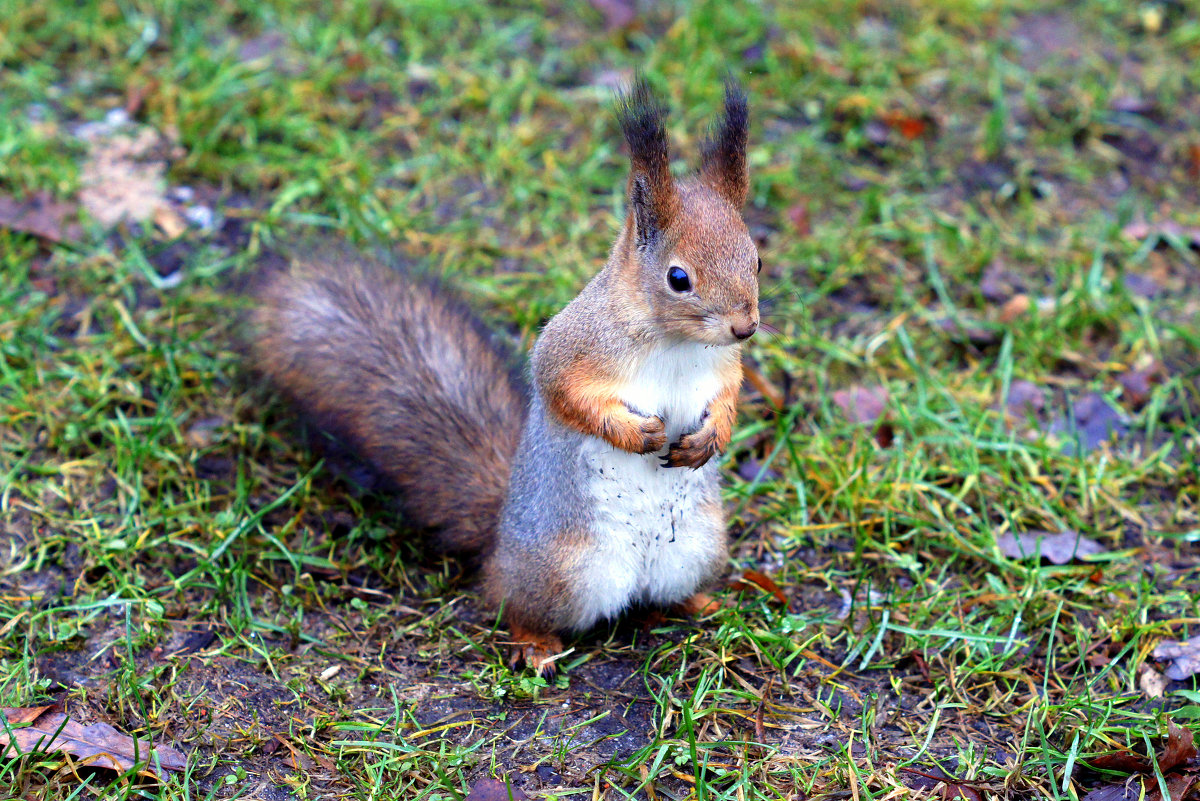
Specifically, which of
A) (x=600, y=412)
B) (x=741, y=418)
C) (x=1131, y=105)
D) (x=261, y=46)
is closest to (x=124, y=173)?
(x=261, y=46)

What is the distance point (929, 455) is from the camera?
9.25 ft

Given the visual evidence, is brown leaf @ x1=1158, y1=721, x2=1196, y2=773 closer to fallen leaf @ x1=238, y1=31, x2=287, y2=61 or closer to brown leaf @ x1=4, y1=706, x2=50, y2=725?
brown leaf @ x1=4, y1=706, x2=50, y2=725

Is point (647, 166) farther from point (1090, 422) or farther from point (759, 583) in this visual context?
point (1090, 422)

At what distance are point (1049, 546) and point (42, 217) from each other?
2.88m

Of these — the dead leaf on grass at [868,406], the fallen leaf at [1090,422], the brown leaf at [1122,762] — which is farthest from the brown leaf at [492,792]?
the fallen leaf at [1090,422]

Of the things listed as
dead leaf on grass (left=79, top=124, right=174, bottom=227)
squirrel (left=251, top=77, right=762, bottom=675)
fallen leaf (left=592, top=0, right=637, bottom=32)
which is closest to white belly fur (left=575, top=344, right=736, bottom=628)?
squirrel (left=251, top=77, right=762, bottom=675)

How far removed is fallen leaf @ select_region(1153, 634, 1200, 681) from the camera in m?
2.22

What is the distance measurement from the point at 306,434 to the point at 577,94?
1.86 metres

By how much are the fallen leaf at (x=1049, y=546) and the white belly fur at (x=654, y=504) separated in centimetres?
79

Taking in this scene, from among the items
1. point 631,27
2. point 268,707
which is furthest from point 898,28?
point 268,707

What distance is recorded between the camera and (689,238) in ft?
6.28

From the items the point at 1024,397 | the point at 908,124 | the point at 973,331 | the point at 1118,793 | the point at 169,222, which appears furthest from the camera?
the point at 908,124

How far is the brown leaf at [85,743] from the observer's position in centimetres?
189

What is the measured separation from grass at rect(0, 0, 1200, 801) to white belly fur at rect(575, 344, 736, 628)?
19cm
